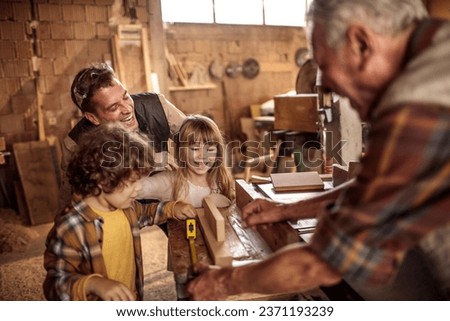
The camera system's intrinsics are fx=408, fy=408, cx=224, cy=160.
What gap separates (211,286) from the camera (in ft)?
3.40

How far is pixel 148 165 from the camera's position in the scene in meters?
1.52

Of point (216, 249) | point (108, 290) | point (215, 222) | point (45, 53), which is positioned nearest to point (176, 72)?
point (45, 53)

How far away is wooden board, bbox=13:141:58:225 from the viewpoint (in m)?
4.77

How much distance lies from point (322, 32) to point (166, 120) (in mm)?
1791

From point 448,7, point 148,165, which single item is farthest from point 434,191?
point 448,7

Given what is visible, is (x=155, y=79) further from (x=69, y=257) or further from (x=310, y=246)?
(x=310, y=246)

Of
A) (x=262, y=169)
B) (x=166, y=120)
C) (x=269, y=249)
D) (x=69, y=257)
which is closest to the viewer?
(x=69, y=257)

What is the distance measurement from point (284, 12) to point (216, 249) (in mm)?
7434

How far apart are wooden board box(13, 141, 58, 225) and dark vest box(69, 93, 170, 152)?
9.27ft

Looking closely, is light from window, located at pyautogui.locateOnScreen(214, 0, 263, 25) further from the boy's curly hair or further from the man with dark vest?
the boy's curly hair

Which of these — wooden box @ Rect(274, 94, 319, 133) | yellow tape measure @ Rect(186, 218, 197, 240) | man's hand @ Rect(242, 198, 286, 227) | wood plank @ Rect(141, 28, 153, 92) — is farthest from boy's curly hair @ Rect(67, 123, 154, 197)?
wood plank @ Rect(141, 28, 153, 92)

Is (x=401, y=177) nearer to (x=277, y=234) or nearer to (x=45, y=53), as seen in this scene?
(x=277, y=234)

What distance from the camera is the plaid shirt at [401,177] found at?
716mm

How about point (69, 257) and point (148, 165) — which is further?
point (148, 165)
